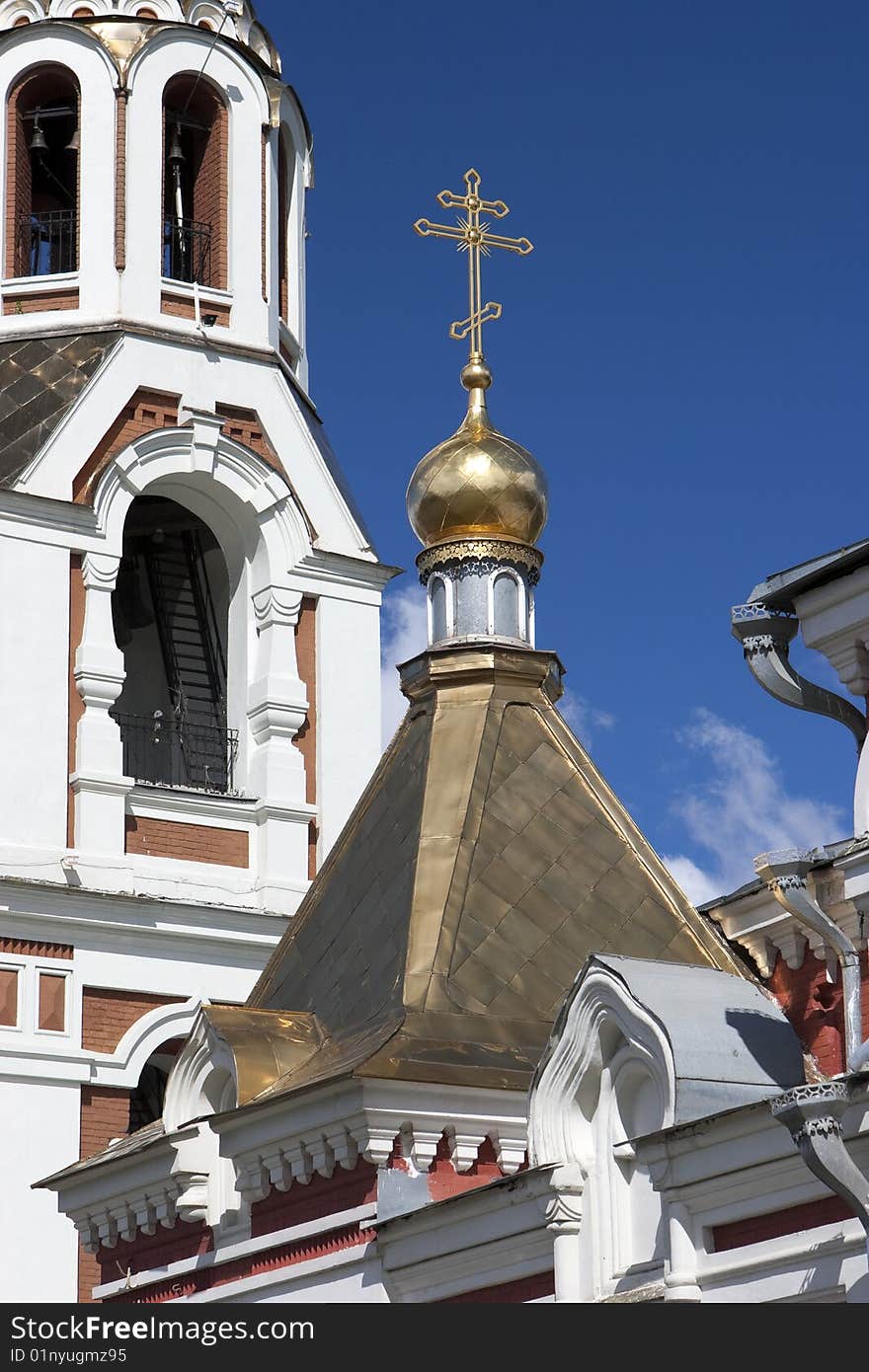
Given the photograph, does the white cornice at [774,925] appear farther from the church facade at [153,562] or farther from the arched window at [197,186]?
the arched window at [197,186]

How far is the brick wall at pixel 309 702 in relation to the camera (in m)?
20.3

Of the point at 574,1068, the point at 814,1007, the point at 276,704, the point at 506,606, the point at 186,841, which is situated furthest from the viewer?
the point at 276,704

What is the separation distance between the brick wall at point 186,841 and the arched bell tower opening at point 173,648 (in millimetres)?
480

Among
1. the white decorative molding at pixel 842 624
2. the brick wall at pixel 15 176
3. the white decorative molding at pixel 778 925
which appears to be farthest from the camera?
the brick wall at pixel 15 176

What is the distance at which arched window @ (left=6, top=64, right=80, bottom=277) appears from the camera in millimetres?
20969

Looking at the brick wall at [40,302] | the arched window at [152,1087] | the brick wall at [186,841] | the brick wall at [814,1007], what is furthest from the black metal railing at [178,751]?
the brick wall at [814,1007]

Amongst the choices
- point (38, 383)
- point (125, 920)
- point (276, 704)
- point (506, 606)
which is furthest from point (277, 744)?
point (506, 606)

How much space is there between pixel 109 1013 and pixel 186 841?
1345 millimetres

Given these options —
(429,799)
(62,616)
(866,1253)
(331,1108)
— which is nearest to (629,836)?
(429,799)

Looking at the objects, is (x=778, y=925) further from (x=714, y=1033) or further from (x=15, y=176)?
(x=15, y=176)

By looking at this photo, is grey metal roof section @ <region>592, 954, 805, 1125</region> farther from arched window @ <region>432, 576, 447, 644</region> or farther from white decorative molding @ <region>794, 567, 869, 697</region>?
arched window @ <region>432, 576, 447, 644</region>

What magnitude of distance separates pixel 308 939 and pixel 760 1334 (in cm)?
548

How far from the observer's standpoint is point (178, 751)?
20.6 metres

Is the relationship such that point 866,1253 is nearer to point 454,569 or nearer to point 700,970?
point 700,970
